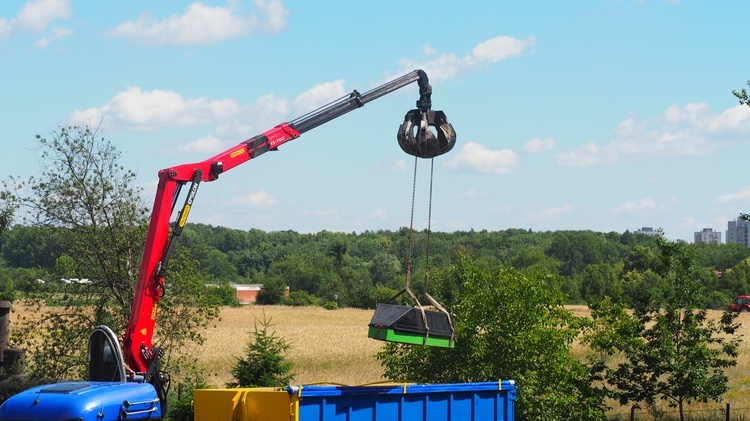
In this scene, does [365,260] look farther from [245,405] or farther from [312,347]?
[245,405]

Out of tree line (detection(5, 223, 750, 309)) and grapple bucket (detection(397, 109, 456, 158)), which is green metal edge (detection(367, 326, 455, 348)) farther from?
tree line (detection(5, 223, 750, 309))

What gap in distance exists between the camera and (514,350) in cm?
2200

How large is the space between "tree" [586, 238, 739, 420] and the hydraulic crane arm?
27.6ft

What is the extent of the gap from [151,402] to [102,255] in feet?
40.8

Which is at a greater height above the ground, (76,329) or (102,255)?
(102,255)

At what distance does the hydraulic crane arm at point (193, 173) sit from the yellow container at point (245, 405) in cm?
184

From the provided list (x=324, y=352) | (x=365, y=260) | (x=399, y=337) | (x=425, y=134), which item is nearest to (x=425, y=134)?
(x=425, y=134)

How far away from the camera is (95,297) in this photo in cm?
2433

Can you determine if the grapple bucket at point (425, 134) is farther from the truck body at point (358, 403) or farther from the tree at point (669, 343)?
the tree at point (669, 343)

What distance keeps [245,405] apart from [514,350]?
33.7 feet

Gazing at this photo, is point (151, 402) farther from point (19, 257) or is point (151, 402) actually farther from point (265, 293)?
point (265, 293)

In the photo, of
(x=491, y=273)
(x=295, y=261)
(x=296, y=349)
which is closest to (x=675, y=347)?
(x=491, y=273)

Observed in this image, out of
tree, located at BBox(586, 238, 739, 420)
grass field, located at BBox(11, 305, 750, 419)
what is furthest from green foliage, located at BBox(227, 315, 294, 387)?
tree, located at BBox(586, 238, 739, 420)

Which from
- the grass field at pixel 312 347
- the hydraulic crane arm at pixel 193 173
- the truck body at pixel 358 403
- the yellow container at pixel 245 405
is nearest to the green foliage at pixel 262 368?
the grass field at pixel 312 347
